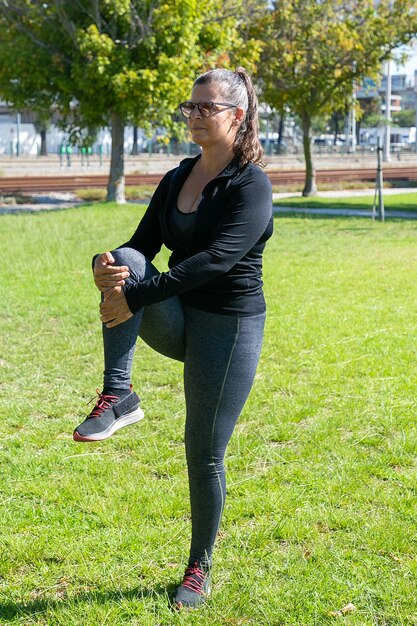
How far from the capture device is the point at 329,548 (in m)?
4.09

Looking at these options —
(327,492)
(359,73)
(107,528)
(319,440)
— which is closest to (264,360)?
(319,440)

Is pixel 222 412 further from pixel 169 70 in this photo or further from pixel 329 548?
pixel 169 70

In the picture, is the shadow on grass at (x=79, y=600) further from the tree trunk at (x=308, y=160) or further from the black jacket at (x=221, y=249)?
the tree trunk at (x=308, y=160)

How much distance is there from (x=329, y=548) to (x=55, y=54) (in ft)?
69.9

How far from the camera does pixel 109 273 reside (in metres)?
3.14

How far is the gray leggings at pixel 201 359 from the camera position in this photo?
10.8 ft

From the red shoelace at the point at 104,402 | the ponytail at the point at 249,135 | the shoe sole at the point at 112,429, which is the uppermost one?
the ponytail at the point at 249,135

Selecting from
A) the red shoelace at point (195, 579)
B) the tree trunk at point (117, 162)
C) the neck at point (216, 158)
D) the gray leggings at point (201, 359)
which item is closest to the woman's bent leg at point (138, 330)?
the gray leggings at point (201, 359)

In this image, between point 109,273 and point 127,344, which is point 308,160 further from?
point 109,273

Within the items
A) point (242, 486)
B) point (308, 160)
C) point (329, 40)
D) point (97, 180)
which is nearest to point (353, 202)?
point (308, 160)

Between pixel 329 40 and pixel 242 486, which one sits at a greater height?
pixel 329 40

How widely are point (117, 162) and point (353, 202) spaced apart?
6963 millimetres

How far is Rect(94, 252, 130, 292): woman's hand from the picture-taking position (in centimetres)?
314

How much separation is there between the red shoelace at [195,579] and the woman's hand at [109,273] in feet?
3.99
